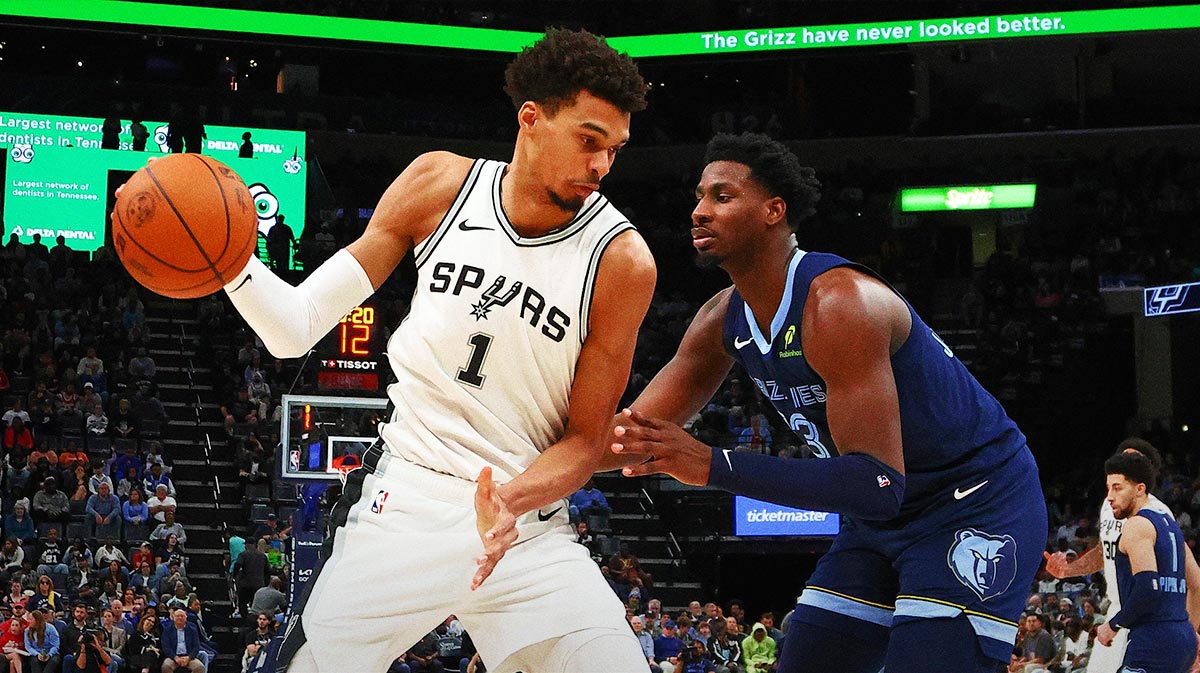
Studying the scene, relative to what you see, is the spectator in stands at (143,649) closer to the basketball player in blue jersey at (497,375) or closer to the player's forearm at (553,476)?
the basketball player in blue jersey at (497,375)

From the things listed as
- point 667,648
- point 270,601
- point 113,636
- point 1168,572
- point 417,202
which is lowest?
point 667,648

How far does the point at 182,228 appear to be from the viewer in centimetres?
339

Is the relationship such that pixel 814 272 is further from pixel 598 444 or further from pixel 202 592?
pixel 202 592

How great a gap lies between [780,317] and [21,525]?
44.9 ft

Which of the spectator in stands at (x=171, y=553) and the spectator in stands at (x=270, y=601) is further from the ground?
the spectator in stands at (x=171, y=553)

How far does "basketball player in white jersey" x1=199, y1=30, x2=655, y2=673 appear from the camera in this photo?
3.51 meters

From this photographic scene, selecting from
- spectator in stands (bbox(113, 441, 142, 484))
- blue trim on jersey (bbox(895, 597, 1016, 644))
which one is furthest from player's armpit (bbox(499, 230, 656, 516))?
spectator in stands (bbox(113, 441, 142, 484))

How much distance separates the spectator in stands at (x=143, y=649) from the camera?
527 inches

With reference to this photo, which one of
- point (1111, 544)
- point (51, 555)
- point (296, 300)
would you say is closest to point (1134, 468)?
point (1111, 544)

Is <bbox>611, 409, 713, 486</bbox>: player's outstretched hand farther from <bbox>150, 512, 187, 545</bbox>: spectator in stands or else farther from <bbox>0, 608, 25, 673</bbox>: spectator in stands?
<bbox>150, 512, 187, 545</bbox>: spectator in stands

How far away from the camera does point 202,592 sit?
16438 millimetres

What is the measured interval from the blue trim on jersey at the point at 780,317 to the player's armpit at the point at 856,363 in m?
0.12

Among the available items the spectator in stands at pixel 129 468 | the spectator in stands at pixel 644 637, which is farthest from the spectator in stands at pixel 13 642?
the spectator in stands at pixel 644 637

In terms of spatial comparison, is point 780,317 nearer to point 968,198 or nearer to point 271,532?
point 271,532
